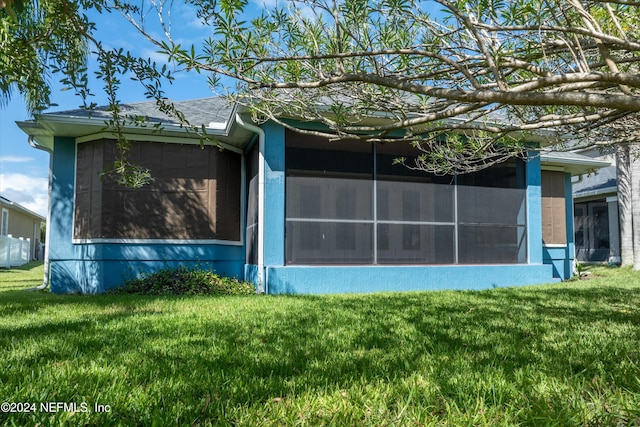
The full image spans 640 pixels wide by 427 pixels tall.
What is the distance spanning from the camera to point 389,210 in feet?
27.7

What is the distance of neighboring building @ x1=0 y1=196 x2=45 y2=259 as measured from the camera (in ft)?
69.2

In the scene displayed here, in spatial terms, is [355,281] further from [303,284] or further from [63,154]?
[63,154]

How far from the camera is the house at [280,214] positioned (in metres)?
7.86

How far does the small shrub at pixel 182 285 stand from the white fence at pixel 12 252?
13.3 m

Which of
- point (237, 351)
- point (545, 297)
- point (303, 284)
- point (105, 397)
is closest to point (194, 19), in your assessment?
point (237, 351)

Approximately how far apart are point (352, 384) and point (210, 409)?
2.52 ft

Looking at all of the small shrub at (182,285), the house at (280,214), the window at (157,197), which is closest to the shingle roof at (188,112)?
the house at (280,214)

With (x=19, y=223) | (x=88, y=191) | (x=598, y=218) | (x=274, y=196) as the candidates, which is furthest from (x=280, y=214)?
(x=19, y=223)

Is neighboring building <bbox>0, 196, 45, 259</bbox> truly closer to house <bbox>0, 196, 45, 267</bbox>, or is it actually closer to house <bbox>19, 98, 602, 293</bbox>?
house <bbox>0, 196, 45, 267</bbox>

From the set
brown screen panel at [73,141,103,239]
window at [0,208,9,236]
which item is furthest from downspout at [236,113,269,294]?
window at [0,208,9,236]

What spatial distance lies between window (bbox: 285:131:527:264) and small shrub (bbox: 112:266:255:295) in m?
1.13

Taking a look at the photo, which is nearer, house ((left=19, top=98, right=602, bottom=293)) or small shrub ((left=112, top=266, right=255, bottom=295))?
small shrub ((left=112, top=266, right=255, bottom=295))

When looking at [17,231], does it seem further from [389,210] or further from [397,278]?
[397,278]

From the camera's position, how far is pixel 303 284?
25.2ft
